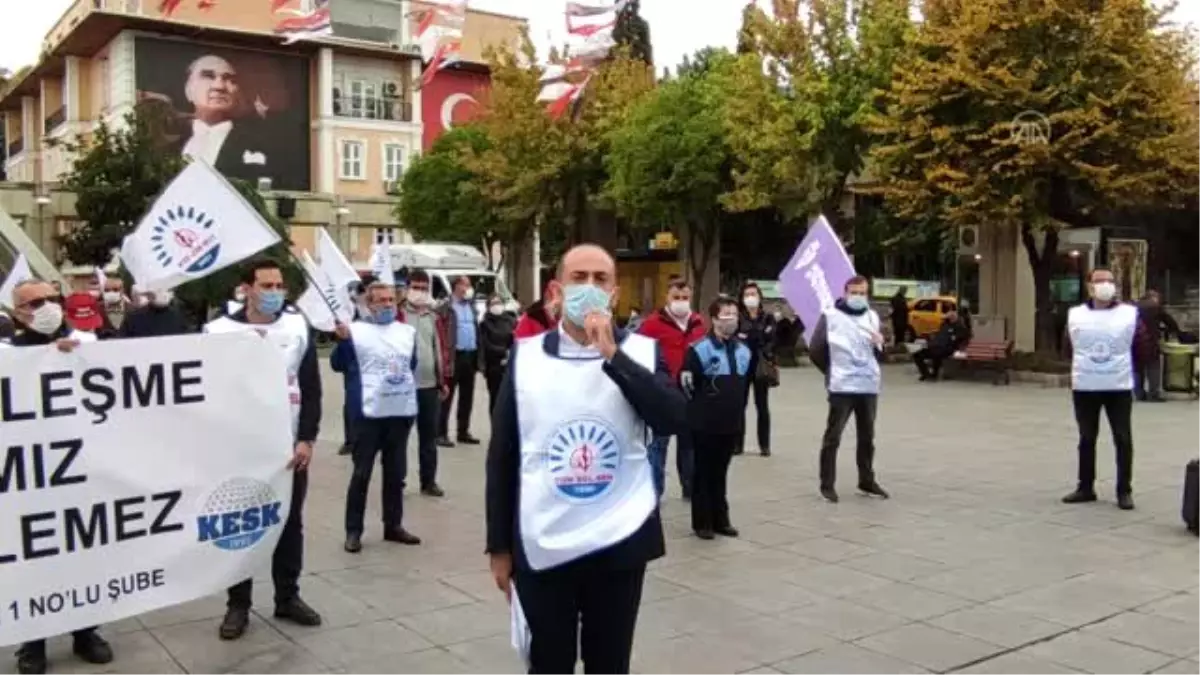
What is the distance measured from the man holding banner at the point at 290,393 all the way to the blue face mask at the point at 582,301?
278cm

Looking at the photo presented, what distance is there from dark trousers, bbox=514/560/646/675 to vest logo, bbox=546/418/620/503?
0.23 m

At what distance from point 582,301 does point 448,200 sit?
140 ft

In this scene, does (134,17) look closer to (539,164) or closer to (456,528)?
(539,164)

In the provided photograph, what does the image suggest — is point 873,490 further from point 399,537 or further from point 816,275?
point 399,537

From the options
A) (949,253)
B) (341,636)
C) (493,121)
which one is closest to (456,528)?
(341,636)

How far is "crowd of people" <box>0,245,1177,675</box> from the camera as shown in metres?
3.54

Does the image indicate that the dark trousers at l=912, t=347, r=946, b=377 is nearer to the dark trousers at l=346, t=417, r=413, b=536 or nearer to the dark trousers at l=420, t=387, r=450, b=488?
the dark trousers at l=420, t=387, r=450, b=488

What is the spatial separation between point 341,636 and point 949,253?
37.0m

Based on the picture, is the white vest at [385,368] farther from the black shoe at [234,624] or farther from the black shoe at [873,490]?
the black shoe at [873,490]

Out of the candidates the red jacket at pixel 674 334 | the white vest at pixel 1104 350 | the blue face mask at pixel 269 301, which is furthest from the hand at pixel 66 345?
the white vest at pixel 1104 350

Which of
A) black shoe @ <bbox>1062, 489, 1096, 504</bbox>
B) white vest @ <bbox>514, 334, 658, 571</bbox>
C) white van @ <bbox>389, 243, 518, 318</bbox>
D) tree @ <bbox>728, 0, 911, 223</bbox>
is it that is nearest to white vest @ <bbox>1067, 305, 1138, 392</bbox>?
black shoe @ <bbox>1062, 489, 1096, 504</bbox>

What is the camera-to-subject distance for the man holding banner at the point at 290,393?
19.6 feet

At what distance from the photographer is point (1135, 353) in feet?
31.1

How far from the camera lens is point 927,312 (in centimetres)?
3612
